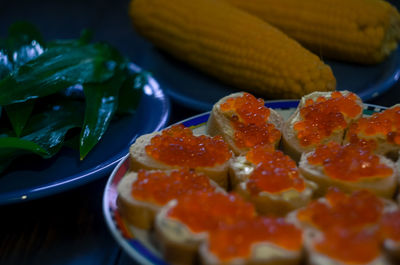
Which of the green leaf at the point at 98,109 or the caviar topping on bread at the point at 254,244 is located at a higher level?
the caviar topping on bread at the point at 254,244

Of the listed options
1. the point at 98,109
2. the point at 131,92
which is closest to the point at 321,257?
the point at 98,109

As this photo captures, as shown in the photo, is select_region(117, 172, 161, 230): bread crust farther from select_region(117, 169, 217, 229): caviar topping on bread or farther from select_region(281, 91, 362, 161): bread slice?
→ select_region(281, 91, 362, 161): bread slice

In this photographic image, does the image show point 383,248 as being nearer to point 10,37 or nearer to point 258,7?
point 258,7

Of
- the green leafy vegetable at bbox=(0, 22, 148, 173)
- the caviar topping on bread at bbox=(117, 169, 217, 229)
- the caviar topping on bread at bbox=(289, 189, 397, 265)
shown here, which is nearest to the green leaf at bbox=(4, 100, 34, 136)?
the green leafy vegetable at bbox=(0, 22, 148, 173)

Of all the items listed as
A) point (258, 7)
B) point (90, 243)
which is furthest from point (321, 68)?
point (90, 243)

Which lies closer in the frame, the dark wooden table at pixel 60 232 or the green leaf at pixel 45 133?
the dark wooden table at pixel 60 232

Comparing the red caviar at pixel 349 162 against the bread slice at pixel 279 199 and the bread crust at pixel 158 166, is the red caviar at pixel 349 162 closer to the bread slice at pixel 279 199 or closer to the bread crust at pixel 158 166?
the bread slice at pixel 279 199

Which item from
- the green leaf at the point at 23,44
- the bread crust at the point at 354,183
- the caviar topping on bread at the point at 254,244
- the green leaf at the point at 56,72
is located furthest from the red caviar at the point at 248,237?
the green leaf at the point at 23,44

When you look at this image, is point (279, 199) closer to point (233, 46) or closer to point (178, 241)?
point (178, 241)
